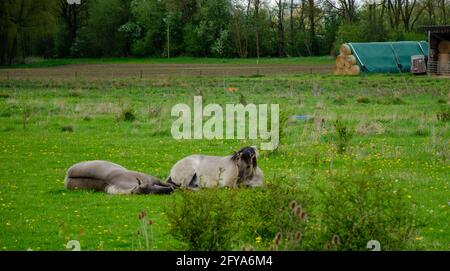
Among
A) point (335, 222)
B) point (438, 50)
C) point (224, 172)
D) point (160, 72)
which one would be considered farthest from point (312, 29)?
point (335, 222)

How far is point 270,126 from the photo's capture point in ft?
72.1

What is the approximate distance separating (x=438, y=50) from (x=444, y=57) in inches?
39.3

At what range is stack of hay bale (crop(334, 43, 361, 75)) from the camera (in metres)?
62.8

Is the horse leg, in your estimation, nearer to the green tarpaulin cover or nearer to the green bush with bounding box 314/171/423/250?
the green bush with bounding box 314/171/423/250

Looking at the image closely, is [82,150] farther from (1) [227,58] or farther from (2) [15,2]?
(1) [227,58]

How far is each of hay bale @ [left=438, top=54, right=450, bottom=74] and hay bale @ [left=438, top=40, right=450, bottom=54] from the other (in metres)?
0.32

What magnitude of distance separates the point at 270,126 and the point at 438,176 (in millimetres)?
6518

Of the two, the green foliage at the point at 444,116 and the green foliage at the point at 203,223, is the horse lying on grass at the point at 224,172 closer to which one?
the green foliage at the point at 203,223

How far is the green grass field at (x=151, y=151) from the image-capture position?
11.8 metres

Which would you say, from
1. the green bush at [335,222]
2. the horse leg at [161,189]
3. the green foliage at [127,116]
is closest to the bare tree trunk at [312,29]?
the green foliage at [127,116]

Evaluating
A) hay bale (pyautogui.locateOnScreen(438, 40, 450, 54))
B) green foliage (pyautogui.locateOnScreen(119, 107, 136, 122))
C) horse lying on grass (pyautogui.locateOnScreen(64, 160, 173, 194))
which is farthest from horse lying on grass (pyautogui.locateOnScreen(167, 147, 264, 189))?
hay bale (pyautogui.locateOnScreen(438, 40, 450, 54))

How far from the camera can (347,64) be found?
63.3 m

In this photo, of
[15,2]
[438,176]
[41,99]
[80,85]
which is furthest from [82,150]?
[15,2]

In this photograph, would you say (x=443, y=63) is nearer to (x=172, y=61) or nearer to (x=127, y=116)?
(x=127, y=116)
